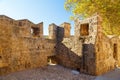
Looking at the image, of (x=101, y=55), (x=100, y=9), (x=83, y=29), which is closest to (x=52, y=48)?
(x=83, y=29)

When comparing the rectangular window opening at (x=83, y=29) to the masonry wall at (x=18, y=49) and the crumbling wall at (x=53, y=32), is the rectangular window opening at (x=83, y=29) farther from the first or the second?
the masonry wall at (x=18, y=49)

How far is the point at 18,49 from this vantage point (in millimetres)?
7125

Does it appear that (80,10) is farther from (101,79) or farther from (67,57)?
(101,79)

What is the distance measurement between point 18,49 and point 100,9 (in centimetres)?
877

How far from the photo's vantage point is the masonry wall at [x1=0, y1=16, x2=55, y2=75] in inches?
251

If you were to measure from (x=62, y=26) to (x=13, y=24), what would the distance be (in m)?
4.24

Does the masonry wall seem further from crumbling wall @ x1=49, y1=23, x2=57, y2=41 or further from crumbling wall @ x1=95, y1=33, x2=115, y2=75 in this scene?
crumbling wall @ x1=95, y1=33, x2=115, y2=75

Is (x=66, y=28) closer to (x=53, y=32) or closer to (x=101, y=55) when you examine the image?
(x=53, y=32)

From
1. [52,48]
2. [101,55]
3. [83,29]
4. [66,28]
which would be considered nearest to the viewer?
[101,55]

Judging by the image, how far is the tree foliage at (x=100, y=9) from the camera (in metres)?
11.5

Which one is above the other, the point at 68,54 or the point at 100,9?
the point at 100,9

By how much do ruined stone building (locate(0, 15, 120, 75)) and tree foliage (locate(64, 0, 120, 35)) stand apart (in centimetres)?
401

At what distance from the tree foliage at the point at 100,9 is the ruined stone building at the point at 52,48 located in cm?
401

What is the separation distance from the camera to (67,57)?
29.6ft
